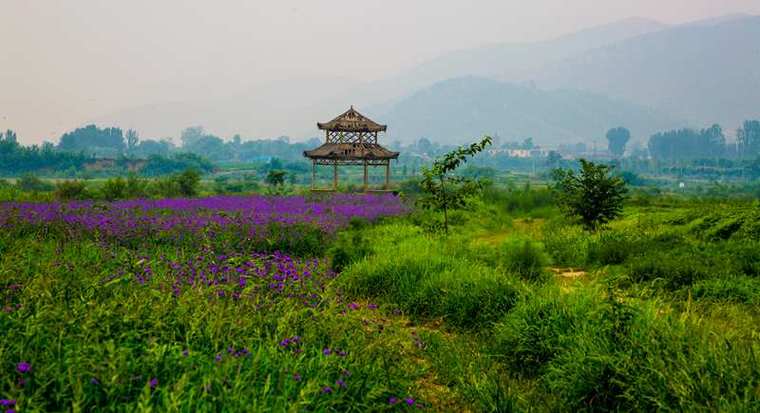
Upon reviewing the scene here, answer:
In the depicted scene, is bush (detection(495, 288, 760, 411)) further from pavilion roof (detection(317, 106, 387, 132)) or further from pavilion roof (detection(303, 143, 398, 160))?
pavilion roof (detection(317, 106, 387, 132))

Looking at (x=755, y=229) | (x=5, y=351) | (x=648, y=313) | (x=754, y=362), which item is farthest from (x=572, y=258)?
(x=5, y=351)

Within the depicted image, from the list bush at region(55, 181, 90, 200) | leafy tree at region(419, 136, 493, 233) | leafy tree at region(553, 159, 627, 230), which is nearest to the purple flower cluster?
leafy tree at region(419, 136, 493, 233)

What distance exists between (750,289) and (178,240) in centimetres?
983

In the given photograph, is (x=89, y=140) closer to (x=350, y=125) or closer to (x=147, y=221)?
(x=350, y=125)

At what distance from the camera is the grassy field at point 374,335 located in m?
3.94

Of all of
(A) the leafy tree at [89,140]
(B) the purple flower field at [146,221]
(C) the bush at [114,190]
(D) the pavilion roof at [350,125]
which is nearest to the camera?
(B) the purple flower field at [146,221]

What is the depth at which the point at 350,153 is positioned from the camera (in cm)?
3334

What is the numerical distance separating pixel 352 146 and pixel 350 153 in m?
0.76

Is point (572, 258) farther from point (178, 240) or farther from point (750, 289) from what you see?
point (178, 240)

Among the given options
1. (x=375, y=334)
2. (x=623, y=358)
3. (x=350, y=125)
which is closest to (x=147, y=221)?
(x=375, y=334)

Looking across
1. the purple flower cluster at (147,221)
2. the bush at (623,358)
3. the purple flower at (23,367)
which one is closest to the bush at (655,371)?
the bush at (623,358)

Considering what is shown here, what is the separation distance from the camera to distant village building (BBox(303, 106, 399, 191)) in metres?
33.1

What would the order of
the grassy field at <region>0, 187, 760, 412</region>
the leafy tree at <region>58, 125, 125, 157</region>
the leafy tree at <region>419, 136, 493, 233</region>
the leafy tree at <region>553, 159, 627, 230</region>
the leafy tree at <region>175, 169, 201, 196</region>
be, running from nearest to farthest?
the grassy field at <region>0, 187, 760, 412</region> → the leafy tree at <region>419, 136, 493, 233</region> → the leafy tree at <region>553, 159, 627, 230</region> → the leafy tree at <region>175, 169, 201, 196</region> → the leafy tree at <region>58, 125, 125, 157</region>

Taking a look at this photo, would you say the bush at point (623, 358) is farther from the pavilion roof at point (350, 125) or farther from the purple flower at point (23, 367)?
the pavilion roof at point (350, 125)
